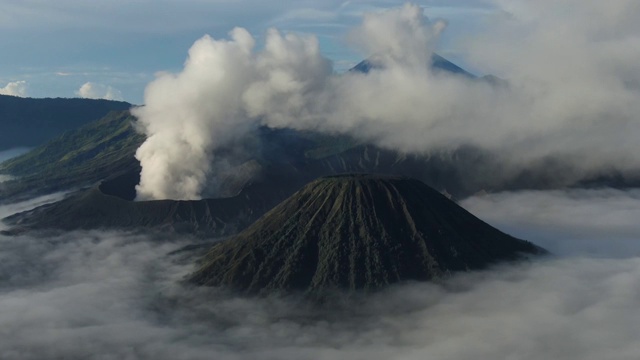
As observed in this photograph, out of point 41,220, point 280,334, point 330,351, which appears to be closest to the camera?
point 330,351

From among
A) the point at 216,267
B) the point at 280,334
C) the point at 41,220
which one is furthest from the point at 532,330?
the point at 41,220

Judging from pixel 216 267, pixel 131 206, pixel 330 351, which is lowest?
pixel 330 351

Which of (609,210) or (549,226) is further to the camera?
(609,210)

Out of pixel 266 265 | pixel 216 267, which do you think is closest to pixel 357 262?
pixel 266 265

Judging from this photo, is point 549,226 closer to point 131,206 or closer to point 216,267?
point 216,267

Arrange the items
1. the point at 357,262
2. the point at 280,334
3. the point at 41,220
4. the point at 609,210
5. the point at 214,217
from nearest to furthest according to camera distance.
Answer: the point at 280,334
the point at 357,262
the point at 214,217
the point at 41,220
the point at 609,210

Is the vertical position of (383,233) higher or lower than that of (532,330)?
higher

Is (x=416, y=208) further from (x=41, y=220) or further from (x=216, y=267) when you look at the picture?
(x=41, y=220)
